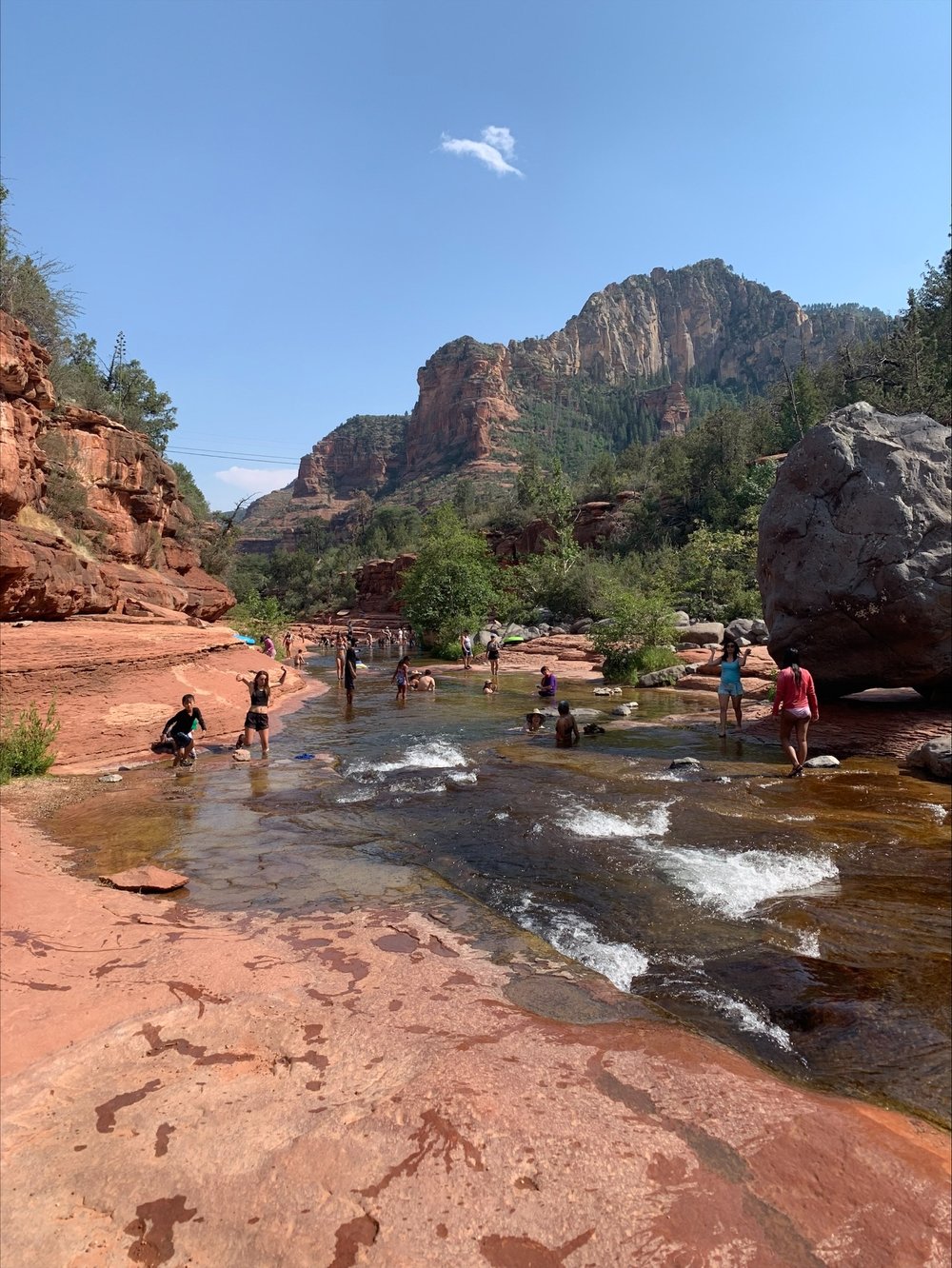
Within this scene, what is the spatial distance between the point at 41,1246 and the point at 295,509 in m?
135

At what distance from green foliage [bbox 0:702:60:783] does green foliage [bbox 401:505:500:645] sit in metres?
24.9

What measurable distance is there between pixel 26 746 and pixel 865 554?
12.8 m

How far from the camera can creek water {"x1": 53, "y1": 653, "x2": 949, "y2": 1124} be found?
382 cm

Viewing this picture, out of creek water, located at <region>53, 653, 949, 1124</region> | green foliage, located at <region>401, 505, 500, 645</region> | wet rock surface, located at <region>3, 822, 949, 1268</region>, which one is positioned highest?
green foliage, located at <region>401, 505, 500, 645</region>

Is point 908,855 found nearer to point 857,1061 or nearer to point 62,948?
point 857,1061

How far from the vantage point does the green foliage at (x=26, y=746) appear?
9500mm

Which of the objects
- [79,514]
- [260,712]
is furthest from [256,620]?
[260,712]

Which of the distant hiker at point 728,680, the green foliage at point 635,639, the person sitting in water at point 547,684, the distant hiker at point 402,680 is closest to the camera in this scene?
the distant hiker at point 728,680

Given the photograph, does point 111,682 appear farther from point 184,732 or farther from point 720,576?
point 720,576

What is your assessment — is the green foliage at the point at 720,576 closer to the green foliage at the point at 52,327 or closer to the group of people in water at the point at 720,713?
the group of people in water at the point at 720,713

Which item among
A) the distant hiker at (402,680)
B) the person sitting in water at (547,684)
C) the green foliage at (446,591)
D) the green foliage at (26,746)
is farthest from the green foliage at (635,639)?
the green foliage at (26,746)

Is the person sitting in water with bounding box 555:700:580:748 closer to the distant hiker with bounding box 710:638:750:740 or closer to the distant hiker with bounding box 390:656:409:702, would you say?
the distant hiker with bounding box 710:638:750:740

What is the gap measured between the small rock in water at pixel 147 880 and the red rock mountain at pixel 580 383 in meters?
96.2

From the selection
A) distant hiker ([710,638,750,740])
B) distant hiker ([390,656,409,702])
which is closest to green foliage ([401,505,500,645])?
distant hiker ([390,656,409,702])
